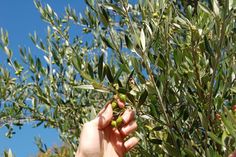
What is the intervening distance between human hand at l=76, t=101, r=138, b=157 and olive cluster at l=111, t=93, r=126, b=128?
0.03 metres

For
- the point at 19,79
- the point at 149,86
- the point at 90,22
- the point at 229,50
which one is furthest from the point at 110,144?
the point at 19,79

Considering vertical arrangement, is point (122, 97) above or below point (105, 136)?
above

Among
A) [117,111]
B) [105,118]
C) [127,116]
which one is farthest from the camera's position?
[117,111]

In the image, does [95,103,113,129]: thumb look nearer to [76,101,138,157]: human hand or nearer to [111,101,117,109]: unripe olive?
[76,101,138,157]: human hand

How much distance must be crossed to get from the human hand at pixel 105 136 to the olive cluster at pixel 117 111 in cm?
3

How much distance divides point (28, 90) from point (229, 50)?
2.74 m

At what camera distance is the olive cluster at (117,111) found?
2580mm

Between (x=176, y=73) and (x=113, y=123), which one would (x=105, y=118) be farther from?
(x=176, y=73)

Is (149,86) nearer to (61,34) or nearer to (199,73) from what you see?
(199,73)

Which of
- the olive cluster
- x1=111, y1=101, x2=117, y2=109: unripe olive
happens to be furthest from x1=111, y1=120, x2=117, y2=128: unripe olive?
x1=111, y1=101, x2=117, y2=109: unripe olive

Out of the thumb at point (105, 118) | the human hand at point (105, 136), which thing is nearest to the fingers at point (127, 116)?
the human hand at point (105, 136)

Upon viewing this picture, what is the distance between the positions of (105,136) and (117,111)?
6.3 inches

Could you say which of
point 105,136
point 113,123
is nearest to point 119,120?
point 113,123

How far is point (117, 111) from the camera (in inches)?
108
